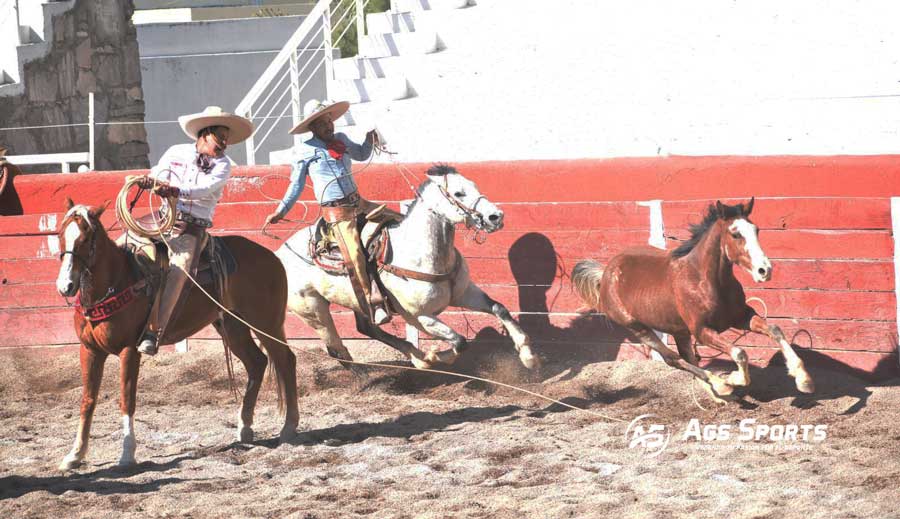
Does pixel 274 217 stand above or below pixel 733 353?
above

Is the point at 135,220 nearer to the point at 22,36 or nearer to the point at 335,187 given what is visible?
the point at 335,187

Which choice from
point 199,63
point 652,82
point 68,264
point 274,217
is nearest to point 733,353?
point 274,217

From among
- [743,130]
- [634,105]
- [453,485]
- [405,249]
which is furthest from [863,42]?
[453,485]

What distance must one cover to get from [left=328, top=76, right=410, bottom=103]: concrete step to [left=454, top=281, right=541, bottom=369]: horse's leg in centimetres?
437

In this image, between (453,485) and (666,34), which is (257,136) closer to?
(666,34)

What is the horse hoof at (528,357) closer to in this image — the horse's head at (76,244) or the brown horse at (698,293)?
the brown horse at (698,293)

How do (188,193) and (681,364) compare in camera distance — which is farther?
(681,364)

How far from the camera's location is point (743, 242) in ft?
23.6

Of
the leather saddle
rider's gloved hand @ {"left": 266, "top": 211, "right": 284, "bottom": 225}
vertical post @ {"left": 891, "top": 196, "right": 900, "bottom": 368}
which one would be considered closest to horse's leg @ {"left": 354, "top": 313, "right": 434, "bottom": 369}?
rider's gloved hand @ {"left": 266, "top": 211, "right": 284, "bottom": 225}

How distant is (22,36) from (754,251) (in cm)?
935

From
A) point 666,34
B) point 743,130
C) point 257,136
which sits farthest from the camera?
point 257,136

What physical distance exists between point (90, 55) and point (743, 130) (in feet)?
24.1

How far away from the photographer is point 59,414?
8703 mm

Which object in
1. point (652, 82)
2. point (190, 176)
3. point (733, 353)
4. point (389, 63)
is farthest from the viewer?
point (389, 63)
